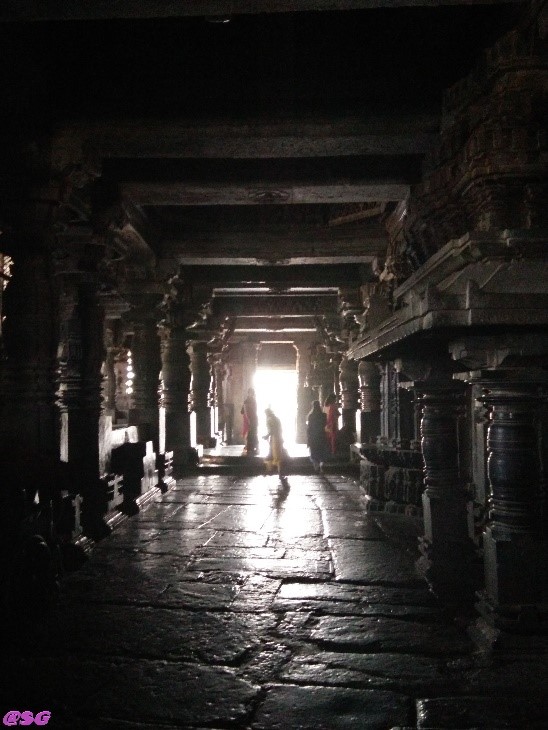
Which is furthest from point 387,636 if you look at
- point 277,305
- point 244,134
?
point 277,305

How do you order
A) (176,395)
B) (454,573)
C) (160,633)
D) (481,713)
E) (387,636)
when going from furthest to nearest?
(176,395) → (454,573) → (160,633) → (387,636) → (481,713)

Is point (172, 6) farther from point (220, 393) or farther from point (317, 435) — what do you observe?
point (220, 393)

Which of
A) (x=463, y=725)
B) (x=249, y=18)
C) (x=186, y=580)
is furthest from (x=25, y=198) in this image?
(x=463, y=725)

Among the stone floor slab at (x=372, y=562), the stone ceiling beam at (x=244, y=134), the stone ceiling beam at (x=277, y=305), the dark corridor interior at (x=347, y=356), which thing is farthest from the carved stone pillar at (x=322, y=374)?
the stone ceiling beam at (x=244, y=134)

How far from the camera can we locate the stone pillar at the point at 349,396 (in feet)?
45.5

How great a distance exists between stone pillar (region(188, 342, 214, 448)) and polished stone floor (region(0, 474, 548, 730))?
9190 mm

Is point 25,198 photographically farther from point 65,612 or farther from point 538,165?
point 538,165

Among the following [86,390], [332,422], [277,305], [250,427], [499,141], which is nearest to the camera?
[499,141]

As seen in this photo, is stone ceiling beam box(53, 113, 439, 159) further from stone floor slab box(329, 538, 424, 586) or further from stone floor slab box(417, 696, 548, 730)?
stone floor slab box(417, 696, 548, 730)

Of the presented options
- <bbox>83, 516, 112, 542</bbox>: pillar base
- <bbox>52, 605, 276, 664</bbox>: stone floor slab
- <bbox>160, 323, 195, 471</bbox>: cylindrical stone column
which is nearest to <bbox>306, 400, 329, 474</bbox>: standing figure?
<bbox>160, 323, 195, 471</bbox>: cylindrical stone column

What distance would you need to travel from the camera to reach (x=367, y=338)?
484 centimetres

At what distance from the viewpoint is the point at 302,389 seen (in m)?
23.8

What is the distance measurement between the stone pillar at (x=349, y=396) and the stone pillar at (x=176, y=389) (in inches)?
154

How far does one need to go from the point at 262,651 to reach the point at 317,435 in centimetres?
824
